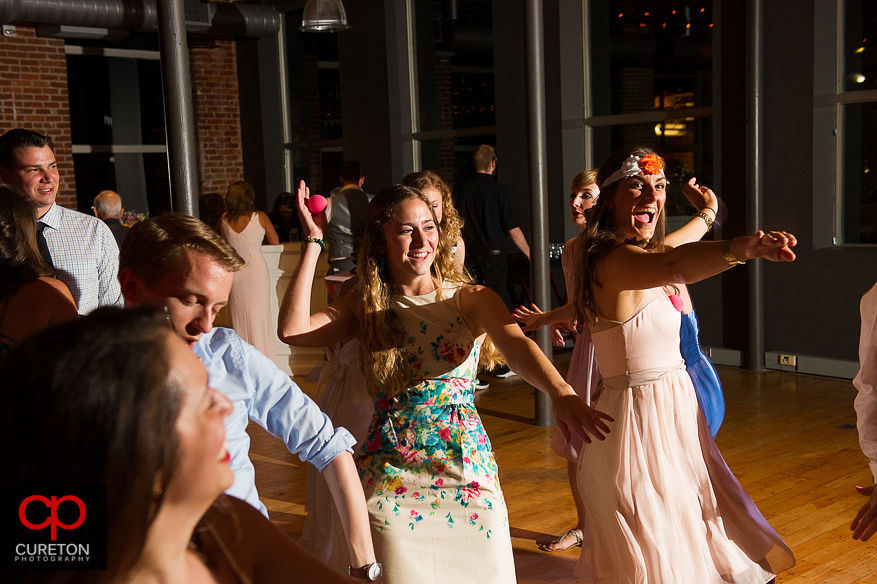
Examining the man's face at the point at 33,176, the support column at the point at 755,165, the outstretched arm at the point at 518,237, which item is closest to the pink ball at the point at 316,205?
the man's face at the point at 33,176

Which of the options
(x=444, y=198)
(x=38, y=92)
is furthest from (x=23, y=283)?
(x=38, y=92)

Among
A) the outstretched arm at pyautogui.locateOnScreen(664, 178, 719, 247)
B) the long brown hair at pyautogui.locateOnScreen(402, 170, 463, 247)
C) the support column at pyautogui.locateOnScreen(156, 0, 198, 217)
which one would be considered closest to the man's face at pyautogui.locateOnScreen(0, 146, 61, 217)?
the support column at pyautogui.locateOnScreen(156, 0, 198, 217)

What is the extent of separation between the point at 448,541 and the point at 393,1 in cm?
784

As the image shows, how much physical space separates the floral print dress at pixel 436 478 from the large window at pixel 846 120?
4.79 metres

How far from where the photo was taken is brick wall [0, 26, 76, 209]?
29.5 feet

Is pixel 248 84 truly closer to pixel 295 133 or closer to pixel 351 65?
pixel 295 133

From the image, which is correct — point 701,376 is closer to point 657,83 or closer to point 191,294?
point 191,294

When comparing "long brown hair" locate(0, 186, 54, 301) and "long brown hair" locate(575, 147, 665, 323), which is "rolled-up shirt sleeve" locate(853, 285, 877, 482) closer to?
"long brown hair" locate(575, 147, 665, 323)

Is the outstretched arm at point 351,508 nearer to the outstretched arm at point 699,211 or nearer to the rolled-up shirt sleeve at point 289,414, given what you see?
the rolled-up shirt sleeve at point 289,414

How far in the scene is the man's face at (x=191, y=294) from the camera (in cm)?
137

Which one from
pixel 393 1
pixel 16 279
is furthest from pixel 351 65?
pixel 16 279

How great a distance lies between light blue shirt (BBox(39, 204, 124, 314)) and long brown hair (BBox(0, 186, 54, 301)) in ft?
2.49

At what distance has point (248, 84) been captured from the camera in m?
10.8

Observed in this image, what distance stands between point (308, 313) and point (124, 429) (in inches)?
58.7
